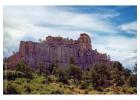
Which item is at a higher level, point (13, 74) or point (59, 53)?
point (59, 53)

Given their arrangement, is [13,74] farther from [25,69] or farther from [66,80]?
[66,80]

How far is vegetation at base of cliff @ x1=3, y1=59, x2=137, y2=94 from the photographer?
2.99m

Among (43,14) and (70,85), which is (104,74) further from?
(43,14)

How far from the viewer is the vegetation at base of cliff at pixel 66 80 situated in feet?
9.82

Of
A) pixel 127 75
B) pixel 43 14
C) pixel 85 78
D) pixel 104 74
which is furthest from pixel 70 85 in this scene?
pixel 43 14

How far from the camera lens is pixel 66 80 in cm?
301

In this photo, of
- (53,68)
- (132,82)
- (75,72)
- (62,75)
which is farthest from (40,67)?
(132,82)

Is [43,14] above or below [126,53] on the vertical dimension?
above

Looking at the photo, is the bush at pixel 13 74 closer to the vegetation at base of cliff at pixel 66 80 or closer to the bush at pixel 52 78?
the vegetation at base of cliff at pixel 66 80

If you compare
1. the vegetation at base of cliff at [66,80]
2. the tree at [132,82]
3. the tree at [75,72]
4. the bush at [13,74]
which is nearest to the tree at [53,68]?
the vegetation at base of cliff at [66,80]

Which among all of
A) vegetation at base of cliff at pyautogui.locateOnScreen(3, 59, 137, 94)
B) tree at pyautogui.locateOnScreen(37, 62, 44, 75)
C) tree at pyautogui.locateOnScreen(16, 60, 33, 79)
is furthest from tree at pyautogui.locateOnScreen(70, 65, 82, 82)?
tree at pyautogui.locateOnScreen(16, 60, 33, 79)

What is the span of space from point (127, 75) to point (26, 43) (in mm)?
1044

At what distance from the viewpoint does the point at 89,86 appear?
2998 mm

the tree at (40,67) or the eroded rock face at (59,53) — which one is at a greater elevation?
the eroded rock face at (59,53)
